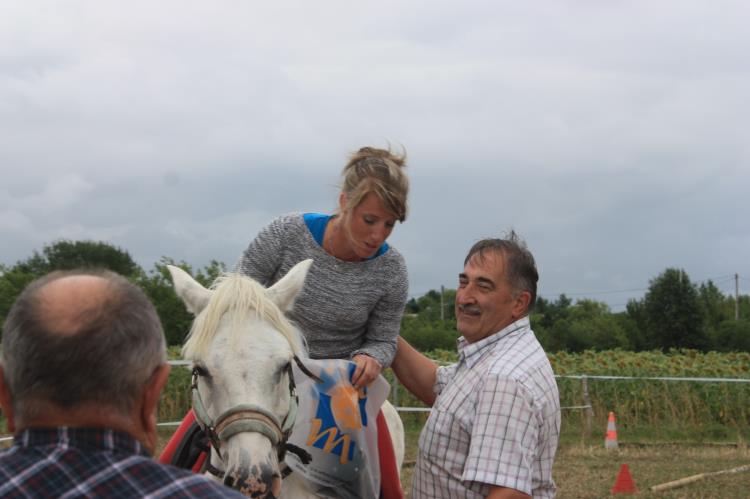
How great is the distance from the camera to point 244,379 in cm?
297

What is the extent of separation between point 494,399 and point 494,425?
0.29ft

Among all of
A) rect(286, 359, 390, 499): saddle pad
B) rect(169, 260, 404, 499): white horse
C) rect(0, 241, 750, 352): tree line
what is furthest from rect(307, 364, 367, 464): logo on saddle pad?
rect(0, 241, 750, 352): tree line

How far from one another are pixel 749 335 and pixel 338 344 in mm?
48535

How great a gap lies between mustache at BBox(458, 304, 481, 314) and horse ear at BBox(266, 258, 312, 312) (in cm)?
66

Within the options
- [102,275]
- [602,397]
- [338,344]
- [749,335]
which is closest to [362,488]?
[338,344]

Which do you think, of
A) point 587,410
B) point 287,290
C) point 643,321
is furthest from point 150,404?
point 643,321

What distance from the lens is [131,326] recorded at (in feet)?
4.90

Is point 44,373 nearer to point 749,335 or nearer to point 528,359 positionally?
point 528,359

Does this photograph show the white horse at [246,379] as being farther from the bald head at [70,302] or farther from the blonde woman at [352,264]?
the bald head at [70,302]

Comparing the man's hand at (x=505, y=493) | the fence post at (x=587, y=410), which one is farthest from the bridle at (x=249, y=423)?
the fence post at (x=587, y=410)

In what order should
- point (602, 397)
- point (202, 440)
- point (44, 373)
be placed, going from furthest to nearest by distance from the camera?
point (602, 397) < point (202, 440) < point (44, 373)

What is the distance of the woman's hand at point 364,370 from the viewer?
3734 millimetres

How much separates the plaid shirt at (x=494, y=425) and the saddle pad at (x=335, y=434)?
329mm

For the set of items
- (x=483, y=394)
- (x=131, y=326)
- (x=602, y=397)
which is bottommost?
(x=602, y=397)
